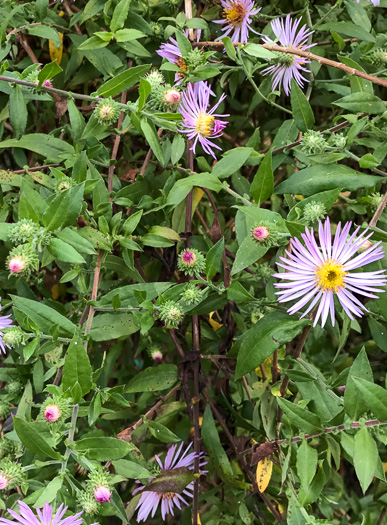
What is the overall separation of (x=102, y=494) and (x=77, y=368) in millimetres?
207

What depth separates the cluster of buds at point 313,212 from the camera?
38.0 inches

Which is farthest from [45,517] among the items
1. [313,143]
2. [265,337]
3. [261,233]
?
[313,143]

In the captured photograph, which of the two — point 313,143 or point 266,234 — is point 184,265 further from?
point 313,143

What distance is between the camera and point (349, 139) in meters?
1.06

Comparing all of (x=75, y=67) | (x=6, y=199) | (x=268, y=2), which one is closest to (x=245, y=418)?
(x=6, y=199)

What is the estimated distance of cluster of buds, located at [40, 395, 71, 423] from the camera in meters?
0.90

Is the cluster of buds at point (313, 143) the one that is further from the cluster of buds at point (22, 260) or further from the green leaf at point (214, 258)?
the cluster of buds at point (22, 260)

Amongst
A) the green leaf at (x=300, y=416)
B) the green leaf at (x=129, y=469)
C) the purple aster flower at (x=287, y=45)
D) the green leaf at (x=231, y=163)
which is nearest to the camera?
the green leaf at (x=300, y=416)

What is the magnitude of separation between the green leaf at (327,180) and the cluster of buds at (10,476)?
0.72 metres

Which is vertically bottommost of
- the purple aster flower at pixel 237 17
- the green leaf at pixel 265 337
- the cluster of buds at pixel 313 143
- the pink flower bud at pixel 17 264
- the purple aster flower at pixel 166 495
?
the purple aster flower at pixel 166 495

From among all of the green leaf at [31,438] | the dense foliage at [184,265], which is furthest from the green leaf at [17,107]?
the green leaf at [31,438]

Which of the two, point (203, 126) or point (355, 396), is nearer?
point (355, 396)

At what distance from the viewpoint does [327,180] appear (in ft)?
3.44

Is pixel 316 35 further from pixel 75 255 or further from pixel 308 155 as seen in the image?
pixel 75 255
